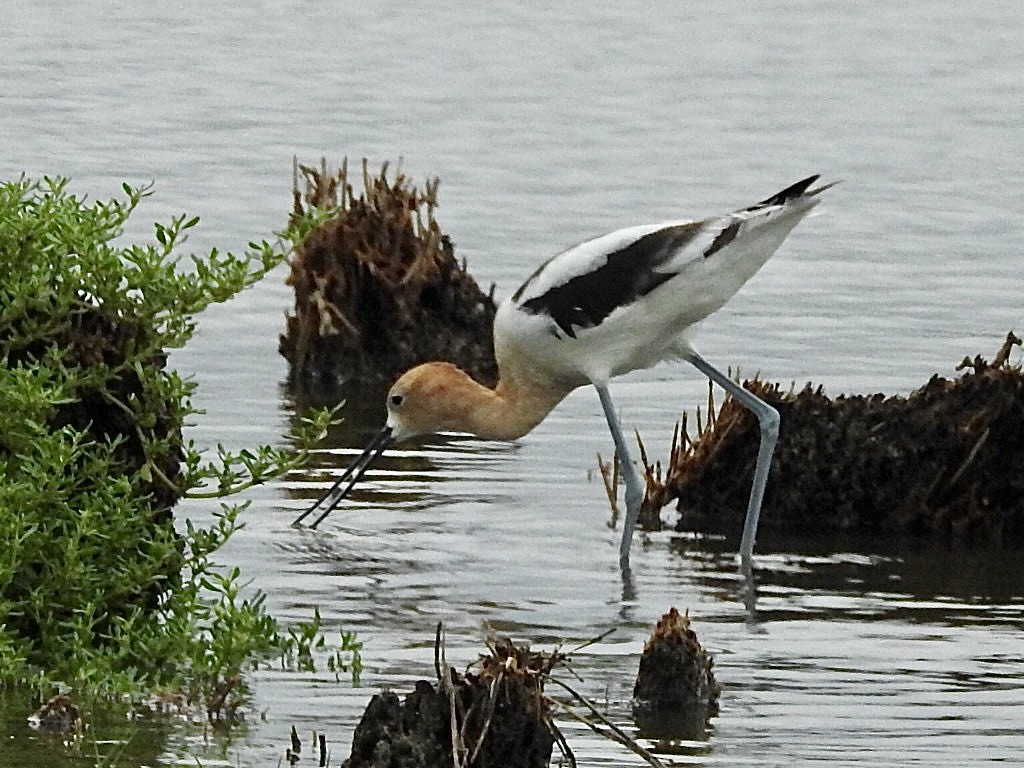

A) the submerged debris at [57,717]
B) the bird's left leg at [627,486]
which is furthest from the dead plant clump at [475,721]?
the bird's left leg at [627,486]

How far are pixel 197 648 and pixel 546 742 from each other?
1.54 meters

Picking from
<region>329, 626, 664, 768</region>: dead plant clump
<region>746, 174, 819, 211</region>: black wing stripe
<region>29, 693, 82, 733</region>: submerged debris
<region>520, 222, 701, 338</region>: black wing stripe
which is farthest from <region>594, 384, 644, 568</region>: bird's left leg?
<region>329, 626, 664, 768</region>: dead plant clump

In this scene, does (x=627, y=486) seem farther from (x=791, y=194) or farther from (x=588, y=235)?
(x=588, y=235)

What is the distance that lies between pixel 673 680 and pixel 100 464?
1.64 m

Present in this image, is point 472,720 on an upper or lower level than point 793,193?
lower

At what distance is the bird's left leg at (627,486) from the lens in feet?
33.0

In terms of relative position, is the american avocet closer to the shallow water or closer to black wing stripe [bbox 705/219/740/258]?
black wing stripe [bbox 705/219/740/258]

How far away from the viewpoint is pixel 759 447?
10789 mm

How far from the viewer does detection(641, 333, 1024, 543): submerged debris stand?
10.4m

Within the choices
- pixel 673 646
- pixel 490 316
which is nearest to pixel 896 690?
pixel 673 646

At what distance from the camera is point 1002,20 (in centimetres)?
3111

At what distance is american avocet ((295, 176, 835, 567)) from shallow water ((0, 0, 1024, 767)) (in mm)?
349

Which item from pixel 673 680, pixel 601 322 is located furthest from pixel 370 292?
pixel 673 680

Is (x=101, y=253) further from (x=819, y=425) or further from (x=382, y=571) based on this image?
(x=819, y=425)
